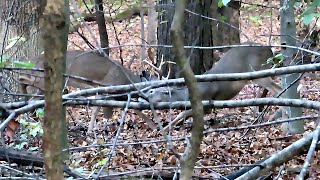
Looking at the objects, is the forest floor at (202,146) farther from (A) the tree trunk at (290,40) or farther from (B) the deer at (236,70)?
(B) the deer at (236,70)

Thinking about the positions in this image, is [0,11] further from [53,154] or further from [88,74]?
[53,154]

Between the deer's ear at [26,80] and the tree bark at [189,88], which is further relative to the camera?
the deer's ear at [26,80]

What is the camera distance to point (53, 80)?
174 centimetres

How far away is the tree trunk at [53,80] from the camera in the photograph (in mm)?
1697

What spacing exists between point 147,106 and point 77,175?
0.56 meters

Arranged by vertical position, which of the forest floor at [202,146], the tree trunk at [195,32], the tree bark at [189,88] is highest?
the tree trunk at [195,32]

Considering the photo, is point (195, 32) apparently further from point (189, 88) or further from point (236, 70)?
point (189, 88)

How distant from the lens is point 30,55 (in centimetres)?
870

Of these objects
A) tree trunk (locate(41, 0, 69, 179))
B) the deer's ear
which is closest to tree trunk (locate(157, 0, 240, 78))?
the deer's ear

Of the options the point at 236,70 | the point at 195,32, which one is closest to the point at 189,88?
the point at 236,70

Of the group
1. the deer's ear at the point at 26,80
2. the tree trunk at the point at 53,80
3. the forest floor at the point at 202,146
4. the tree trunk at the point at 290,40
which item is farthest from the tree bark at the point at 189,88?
the deer's ear at the point at 26,80

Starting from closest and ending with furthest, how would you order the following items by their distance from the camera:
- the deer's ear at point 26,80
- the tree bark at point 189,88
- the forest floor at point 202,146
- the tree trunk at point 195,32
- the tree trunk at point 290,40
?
the tree bark at point 189,88 → the forest floor at point 202,146 → the tree trunk at point 290,40 → the deer's ear at point 26,80 → the tree trunk at point 195,32

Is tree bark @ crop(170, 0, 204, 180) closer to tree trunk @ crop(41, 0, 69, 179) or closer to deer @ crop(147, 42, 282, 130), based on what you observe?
tree trunk @ crop(41, 0, 69, 179)

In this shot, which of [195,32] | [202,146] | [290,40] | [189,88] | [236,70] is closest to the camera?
[189,88]
